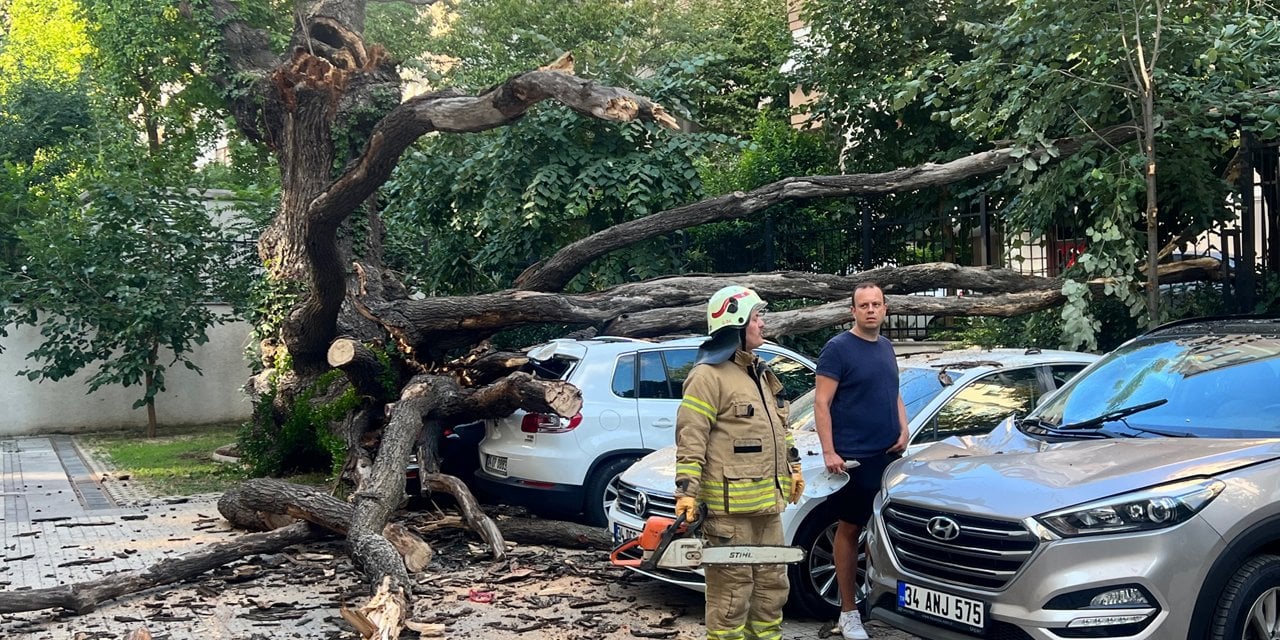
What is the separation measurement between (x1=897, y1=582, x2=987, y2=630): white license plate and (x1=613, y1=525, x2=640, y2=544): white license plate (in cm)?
228

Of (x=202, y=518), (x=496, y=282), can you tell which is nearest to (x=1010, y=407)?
(x=202, y=518)

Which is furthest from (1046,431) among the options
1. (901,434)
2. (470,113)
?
(470,113)

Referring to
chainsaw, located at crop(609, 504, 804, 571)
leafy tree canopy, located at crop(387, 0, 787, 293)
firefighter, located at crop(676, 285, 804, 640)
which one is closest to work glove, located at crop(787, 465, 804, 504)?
firefighter, located at crop(676, 285, 804, 640)

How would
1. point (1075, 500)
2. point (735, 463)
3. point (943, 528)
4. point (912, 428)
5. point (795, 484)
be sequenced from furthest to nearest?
point (912, 428) → point (795, 484) → point (735, 463) → point (943, 528) → point (1075, 500)

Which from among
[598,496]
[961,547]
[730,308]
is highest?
[730,308]

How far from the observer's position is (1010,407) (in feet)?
23.9

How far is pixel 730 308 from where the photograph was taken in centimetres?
523

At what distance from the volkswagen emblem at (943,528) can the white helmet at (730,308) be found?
1214 millimetres

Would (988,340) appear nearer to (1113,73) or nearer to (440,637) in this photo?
(1113,73)

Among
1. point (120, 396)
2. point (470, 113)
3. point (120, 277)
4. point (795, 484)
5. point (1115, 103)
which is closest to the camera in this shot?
point (795, 484)

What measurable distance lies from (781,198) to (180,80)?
1138cm

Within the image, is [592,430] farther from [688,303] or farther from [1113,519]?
[1113,519]

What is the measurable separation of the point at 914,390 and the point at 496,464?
353 centimetres

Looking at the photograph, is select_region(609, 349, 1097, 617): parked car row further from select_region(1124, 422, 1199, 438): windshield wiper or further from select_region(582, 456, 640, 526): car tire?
select_region(1124, 422, 1199, 438): windshield wiper
